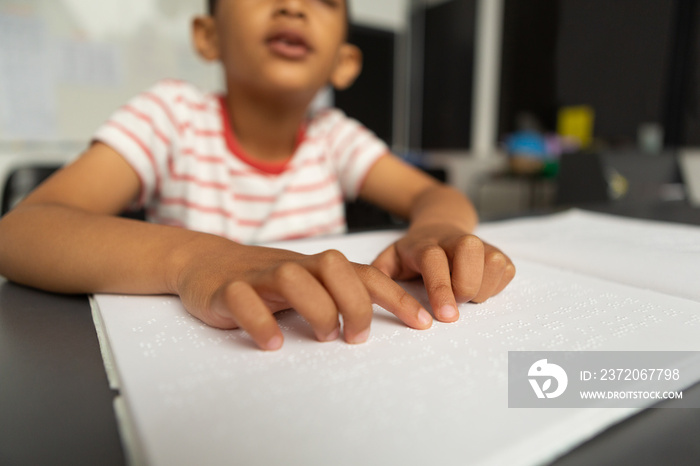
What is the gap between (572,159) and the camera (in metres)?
1.44

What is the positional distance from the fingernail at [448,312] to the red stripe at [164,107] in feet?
1.89

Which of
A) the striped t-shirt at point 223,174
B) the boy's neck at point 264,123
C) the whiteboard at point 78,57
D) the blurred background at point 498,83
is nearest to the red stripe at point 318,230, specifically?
the striped t-shirt at point 223,174

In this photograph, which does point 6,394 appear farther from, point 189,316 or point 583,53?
point 583,53

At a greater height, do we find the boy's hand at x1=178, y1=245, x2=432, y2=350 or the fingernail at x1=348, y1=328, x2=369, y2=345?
the boy's hand at x1=178, y1=245, x2=432, y2=350

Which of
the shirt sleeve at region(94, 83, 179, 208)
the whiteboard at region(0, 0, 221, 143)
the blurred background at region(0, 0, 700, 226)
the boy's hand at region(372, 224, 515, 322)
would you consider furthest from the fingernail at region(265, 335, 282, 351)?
the whiteboard at region(0, 0, 221, 143)

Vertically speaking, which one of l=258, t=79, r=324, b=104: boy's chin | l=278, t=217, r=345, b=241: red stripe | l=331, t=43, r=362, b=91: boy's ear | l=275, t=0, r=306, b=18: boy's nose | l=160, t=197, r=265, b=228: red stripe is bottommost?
l=278, t=217, r=345, b=241: red stripe

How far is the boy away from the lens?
0.24 m

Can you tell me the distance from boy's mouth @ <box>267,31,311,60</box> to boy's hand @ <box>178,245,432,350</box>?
17.0 inches

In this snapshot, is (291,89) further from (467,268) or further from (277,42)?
(467,268)

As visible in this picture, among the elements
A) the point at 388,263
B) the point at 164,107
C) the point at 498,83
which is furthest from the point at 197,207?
the point at 498,83

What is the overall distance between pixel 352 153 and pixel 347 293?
0.62m

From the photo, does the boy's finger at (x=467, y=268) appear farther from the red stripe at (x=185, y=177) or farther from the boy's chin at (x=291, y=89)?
the red stripe at (x=185, y=177)

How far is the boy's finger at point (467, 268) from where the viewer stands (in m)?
0.28

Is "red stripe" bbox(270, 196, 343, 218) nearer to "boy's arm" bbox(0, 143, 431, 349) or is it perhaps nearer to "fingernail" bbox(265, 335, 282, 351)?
"boy's arm" bbox(0, 143, 431, 349)
